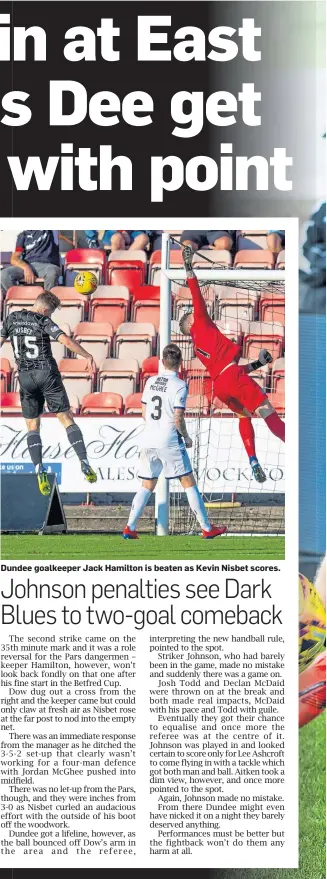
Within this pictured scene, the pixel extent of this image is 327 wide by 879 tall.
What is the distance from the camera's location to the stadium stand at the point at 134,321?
17.9 feet

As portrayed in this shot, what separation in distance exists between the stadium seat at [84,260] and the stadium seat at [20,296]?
0.18 metres

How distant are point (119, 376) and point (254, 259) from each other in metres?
0.86

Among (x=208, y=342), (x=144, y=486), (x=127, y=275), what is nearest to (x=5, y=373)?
(x=127, y=275)

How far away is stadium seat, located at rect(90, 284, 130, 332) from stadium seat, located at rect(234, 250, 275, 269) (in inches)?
22.1

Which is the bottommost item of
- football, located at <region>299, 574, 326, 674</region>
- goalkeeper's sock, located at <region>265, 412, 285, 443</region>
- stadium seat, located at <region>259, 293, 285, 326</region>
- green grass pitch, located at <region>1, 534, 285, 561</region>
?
football, located at <region>299, 574, 326, 674</region>

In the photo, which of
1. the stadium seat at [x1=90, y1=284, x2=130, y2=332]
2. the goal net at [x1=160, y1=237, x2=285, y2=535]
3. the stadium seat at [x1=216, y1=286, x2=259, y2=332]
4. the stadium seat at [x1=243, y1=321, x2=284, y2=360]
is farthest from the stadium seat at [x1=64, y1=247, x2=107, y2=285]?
the stadium seat at [x1=243, y1=321, x2=284, y2=360]

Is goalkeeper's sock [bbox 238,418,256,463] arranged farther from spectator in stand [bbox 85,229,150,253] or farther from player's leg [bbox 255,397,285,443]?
spectator in stand [bbox 85,229,150,253]

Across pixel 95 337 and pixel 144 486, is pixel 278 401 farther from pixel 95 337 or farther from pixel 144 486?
pixel 95 337

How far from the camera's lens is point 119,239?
5473 mm

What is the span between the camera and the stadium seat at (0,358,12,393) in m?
5.49

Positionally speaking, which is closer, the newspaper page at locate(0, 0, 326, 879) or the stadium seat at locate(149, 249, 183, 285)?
the newspaper page at locate(0, 0, 326, 879)

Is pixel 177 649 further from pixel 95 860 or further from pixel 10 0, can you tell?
pixel 10 0

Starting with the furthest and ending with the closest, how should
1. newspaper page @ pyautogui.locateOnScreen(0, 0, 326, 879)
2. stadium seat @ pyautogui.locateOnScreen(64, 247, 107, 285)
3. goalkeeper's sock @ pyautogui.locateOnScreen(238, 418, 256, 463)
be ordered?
1. goalkeeper's sock @ pyautogui.locateOnScreen(238, 418, 256, 463)
2. stadium seat @ pyautogui.locateOnScreen(64, 247, 107, 285)
3. newspaper page @ pyautogui.locateOnScreen(0, 0, 326, 879)

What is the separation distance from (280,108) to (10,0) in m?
1.39
